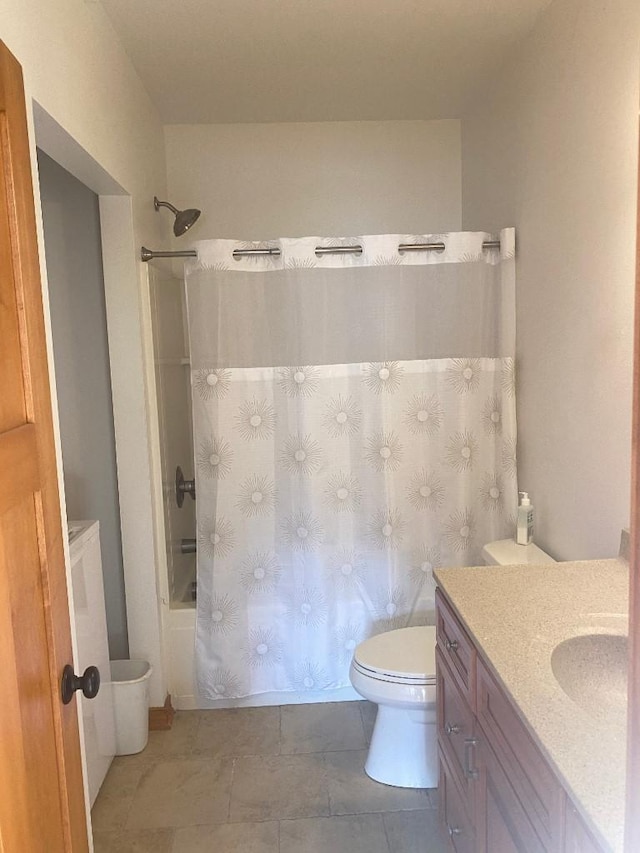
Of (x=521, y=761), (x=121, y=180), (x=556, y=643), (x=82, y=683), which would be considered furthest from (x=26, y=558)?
(x=121, y=180)

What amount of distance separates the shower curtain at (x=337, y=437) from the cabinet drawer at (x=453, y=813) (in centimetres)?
82

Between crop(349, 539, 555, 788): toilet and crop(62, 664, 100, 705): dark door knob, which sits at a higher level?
crop(62, 664, 100, 705): dark door knob

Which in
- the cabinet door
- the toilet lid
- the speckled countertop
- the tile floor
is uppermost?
the speckled countertop

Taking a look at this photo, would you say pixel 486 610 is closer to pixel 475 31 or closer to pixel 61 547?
pixel 61 547

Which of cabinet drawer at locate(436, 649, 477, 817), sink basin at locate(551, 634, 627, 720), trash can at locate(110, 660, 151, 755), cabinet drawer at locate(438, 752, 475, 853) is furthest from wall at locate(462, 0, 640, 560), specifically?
trash can at locate(110, 660, 151, 755)

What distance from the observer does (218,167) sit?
3219 millimetres

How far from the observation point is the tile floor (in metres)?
2.08

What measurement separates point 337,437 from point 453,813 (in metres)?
1.24

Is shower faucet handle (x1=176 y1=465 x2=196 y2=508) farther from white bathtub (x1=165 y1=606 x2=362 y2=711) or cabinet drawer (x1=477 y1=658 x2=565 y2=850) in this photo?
cabinet drawer (x1=477 y1=658 x2=565 y2=850)

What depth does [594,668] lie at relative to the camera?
147 cm

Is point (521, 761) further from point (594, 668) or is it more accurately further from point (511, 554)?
point (511, 554)

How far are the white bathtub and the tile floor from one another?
62 mm

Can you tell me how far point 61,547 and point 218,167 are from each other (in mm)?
2396

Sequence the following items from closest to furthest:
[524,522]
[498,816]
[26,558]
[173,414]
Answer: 1. [26,558]
2. [498,816]
3. [524,522]
4. [173,414]
